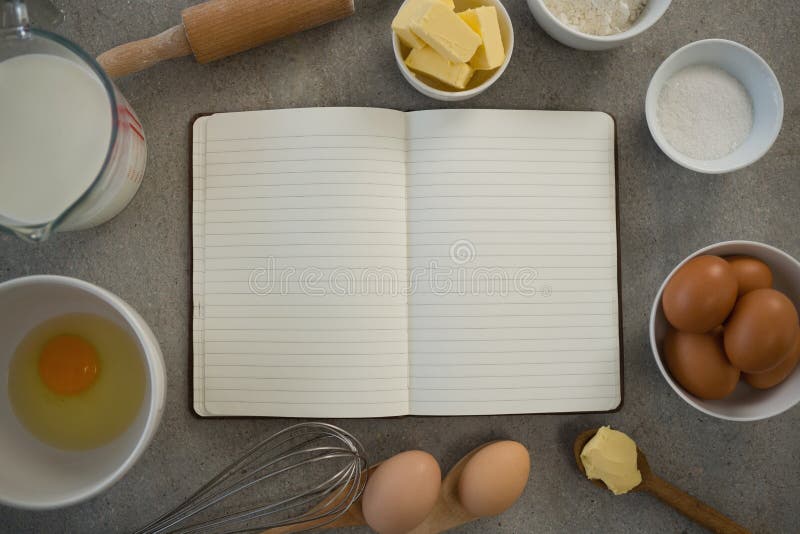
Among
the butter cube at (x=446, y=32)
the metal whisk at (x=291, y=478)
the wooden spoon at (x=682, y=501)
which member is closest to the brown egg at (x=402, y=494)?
the metal whisk at (x=291, y=478)

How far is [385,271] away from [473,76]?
0.21 meters

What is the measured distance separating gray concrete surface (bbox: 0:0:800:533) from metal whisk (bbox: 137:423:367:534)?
20 millimetres

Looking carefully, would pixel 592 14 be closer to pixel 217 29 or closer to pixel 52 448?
pixel 217 29

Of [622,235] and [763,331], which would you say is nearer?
[763,331]

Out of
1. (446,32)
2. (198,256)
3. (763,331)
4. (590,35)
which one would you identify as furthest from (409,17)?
(763,331)

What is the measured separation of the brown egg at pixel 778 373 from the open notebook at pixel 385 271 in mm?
142

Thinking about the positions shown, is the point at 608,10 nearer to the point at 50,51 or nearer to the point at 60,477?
the point at 50,51

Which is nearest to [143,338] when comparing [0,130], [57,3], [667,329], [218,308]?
[218,308]

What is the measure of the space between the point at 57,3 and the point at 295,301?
40 cm

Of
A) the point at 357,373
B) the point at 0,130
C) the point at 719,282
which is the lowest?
the point at 357,373

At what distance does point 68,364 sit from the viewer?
58 centimetres

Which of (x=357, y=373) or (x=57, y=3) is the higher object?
(x=57, y=3)

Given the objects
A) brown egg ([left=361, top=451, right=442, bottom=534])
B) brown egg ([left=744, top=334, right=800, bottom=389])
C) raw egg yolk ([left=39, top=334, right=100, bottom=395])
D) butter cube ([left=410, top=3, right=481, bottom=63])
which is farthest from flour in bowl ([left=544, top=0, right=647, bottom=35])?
raw egg yolk ([left=39, top=334, right=100, bottom=395])

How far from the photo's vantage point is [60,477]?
0.52 m
